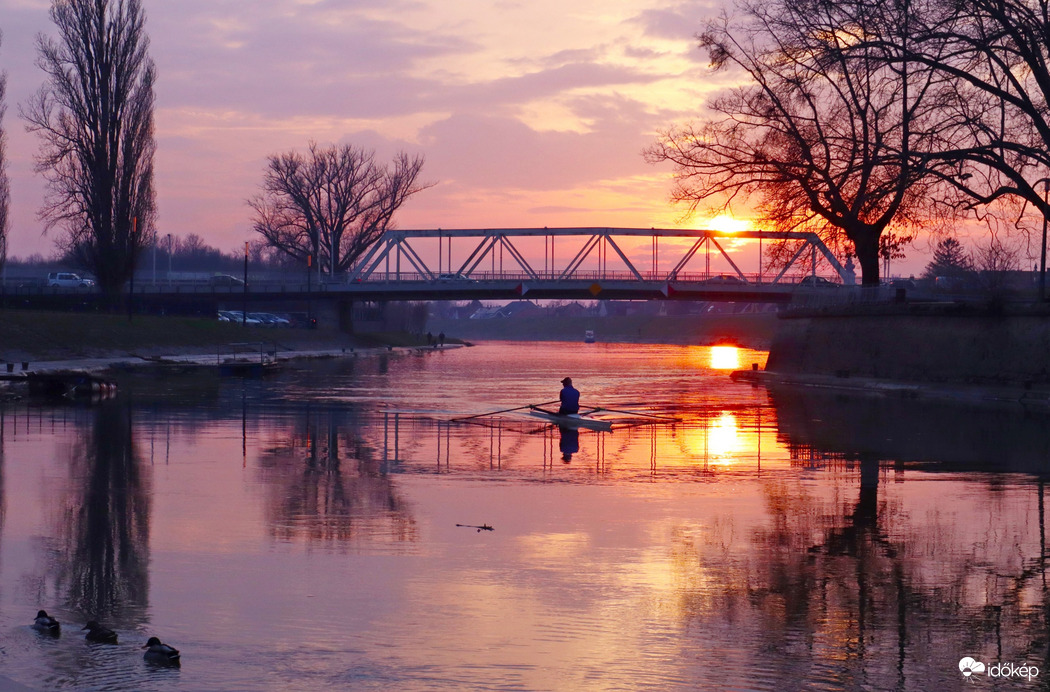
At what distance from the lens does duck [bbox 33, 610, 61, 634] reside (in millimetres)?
8973

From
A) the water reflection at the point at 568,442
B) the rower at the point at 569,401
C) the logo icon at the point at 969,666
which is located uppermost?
the rower at the point at 569,401

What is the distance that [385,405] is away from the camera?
3619 centimetres

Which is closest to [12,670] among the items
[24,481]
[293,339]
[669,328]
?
[24,481]

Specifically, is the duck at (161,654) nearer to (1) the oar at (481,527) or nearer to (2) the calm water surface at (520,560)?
(2) the calm water surface at (520,560)

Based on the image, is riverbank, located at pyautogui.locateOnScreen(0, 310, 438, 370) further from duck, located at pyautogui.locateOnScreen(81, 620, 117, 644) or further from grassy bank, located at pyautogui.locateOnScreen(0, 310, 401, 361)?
duck, located at pyautogui.locateOnScreen(81, 620, 117, 644)

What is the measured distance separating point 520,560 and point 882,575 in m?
3.76

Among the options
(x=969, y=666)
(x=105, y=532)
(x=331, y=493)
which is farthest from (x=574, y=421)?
(x=969, y=666)

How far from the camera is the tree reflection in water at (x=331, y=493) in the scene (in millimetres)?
13805

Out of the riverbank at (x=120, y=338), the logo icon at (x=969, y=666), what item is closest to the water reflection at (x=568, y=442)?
the logo icon at (x=969, y=666)

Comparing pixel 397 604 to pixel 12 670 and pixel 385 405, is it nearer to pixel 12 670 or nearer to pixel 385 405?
pixel 12 670

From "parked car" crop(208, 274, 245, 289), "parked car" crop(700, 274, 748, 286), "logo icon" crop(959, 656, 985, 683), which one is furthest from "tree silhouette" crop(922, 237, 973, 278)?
"logo icon" crop(959, 656, 985, 683)

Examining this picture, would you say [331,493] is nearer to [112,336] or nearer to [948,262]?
[112,336]

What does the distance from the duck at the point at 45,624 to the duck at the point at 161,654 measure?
1.08m

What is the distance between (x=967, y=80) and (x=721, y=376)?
2867cm
